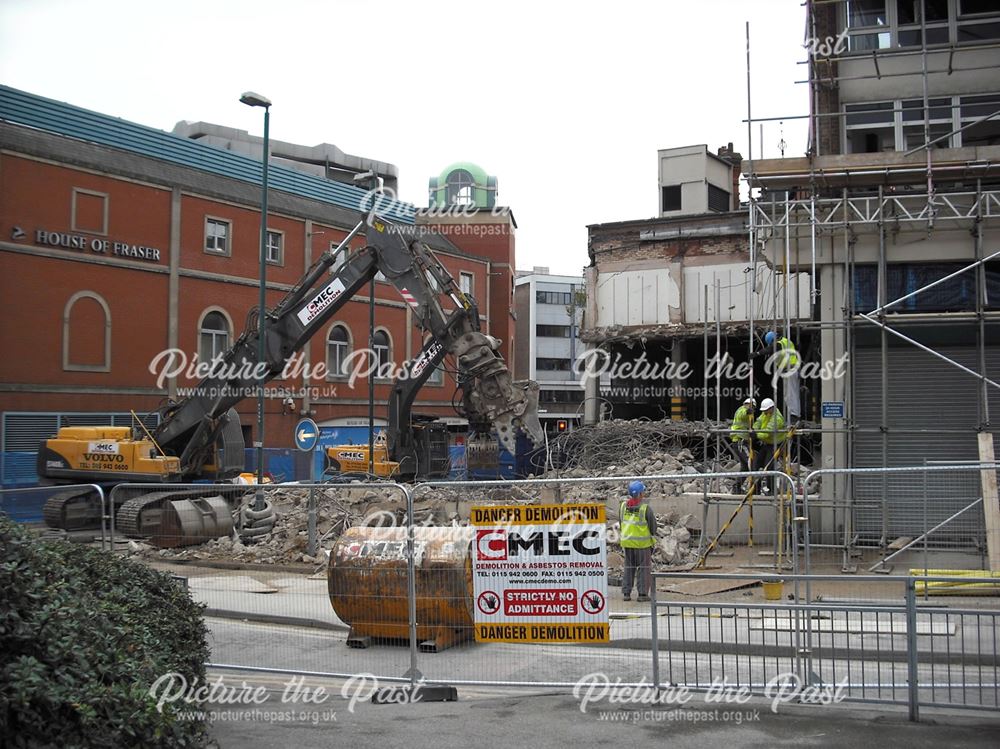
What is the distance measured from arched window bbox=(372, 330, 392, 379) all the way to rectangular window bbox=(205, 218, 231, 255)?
920 cm

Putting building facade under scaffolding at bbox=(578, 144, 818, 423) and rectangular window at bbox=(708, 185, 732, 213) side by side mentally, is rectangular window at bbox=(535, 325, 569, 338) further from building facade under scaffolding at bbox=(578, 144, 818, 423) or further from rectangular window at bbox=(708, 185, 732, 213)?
building facade under scaffolding at bbox=(578, 144, 818, 423)

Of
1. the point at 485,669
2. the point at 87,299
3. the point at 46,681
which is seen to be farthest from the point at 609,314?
the point at 46,681

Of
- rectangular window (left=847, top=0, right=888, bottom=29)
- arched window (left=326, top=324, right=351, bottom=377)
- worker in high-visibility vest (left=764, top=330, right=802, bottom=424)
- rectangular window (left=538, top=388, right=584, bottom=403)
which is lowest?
worker in high-visibility vest (left=764, top=330, right=802, bottom=424)

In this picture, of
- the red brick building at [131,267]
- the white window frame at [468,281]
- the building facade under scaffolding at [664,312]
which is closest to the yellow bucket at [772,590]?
the red brick building at [131,267]

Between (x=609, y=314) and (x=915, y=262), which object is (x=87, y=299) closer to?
(x=609, y=314)

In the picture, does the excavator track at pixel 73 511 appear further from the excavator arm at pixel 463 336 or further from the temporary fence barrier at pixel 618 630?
the temporary fence barrier at pixel 618 630

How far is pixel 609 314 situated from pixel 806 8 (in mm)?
19498

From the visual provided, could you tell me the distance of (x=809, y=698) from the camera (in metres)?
7.39

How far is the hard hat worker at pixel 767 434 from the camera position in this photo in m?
14.0

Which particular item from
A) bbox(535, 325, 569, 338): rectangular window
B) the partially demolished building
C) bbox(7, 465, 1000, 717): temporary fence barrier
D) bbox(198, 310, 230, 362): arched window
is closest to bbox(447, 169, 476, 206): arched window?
bbox(535, 325, 569, 338): rectangular window

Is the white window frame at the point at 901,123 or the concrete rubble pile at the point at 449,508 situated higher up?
the white window frame at the point at 901,123

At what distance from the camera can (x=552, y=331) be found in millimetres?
82188

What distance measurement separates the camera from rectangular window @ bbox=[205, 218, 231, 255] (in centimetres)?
3328

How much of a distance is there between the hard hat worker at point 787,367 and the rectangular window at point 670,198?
25609mm
